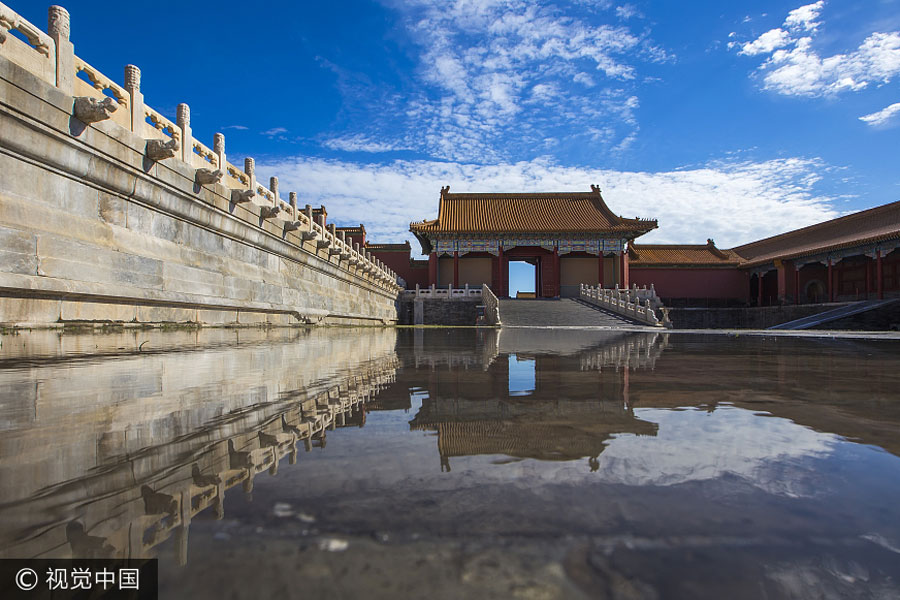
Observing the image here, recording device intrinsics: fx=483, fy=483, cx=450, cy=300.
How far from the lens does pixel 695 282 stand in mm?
29312

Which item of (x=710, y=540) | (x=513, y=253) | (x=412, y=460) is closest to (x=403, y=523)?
(x=412, y=460)

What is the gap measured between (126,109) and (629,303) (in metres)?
18.2

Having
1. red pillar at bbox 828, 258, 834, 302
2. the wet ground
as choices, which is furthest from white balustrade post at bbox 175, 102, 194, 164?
red pillar at bbox 828, 258, 834, 302

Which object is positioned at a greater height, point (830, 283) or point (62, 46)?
point (62, 46)

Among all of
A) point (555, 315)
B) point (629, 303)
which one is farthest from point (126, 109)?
point (629, 303)

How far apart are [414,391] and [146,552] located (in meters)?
1.71

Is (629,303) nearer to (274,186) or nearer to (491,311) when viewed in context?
(491,311)

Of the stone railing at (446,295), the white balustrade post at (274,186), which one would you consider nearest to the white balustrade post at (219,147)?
the white balustrade post at (274,186)

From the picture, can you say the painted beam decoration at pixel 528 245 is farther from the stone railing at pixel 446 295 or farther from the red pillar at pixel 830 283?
the red pillar at pixel 830 283

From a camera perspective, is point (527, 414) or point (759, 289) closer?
point (527, 414)

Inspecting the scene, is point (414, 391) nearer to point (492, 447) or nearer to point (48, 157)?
point (492, 447)

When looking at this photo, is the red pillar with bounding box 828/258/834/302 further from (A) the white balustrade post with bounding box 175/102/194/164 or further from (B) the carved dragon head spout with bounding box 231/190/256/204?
(A) the white balustrade post with bounding box 175/102/194/164

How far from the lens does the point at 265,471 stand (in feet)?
3.64

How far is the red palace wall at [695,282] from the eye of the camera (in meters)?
29.0
